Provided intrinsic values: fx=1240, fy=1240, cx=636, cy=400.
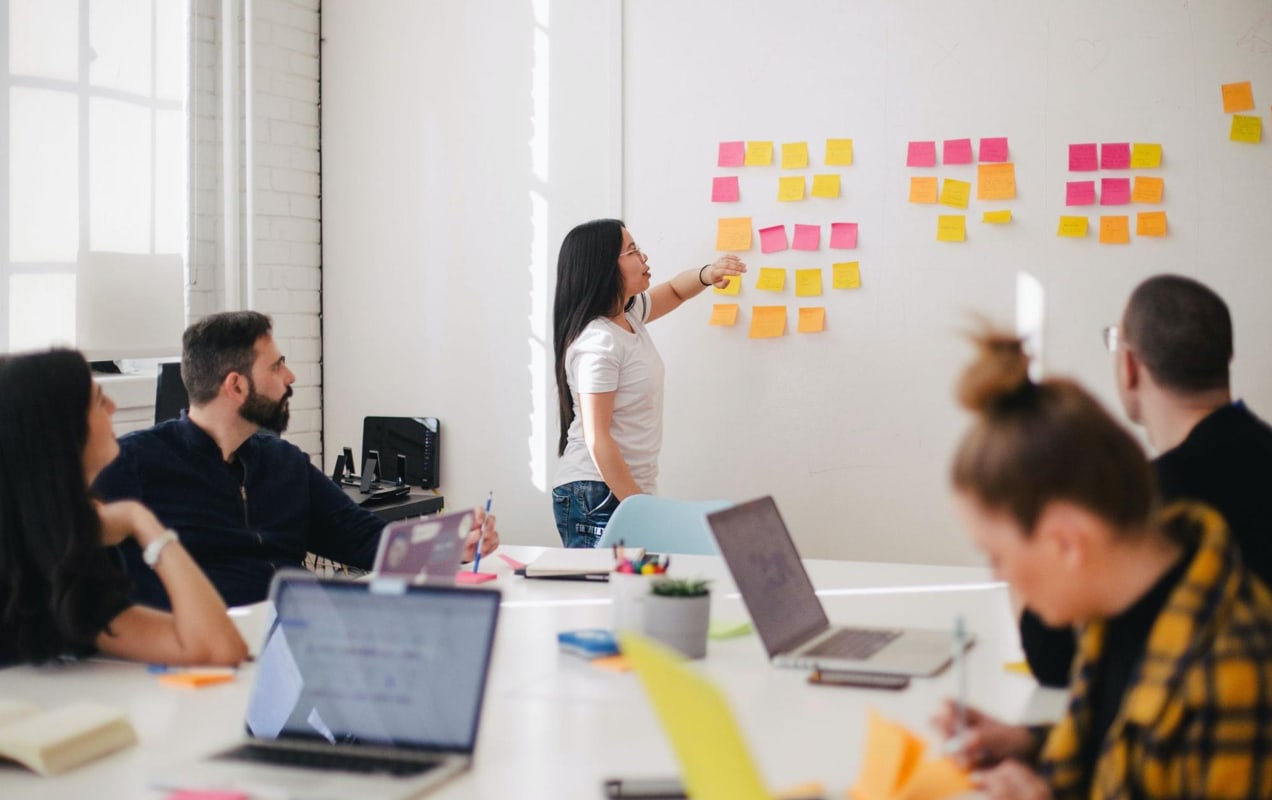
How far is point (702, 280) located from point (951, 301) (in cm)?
76

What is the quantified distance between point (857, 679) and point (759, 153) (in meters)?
2.47

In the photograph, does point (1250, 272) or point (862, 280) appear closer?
point (1250, 272)

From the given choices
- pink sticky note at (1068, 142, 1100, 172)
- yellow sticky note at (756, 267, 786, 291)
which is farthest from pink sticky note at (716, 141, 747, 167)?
pink sticky note at (1068, 142, 1100, 172)

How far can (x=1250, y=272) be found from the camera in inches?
138

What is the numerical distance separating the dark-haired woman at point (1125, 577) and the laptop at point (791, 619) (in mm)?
660

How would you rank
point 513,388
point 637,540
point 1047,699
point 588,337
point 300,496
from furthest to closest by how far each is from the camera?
1. point 513,388
2. point 588,337
3. point 637,540
4. point 300,496
5. point 1047,699

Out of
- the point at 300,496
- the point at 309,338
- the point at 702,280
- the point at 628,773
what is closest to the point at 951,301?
the point at 702,280

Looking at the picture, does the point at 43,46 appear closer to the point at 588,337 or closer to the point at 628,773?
the point at 588,337

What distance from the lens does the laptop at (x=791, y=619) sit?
188 centimetres

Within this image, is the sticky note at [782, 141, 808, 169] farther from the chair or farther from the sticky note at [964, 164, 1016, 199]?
the chair

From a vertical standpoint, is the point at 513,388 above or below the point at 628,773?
above

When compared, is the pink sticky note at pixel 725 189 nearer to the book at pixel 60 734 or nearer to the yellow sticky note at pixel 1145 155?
the yellow sticky note at pixel 1145 155

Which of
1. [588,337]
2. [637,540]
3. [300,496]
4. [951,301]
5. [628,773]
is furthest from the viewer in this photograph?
[951,301]

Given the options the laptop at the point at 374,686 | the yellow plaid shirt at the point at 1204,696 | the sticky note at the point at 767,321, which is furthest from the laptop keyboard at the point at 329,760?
the sticky note at the point at 767,321
